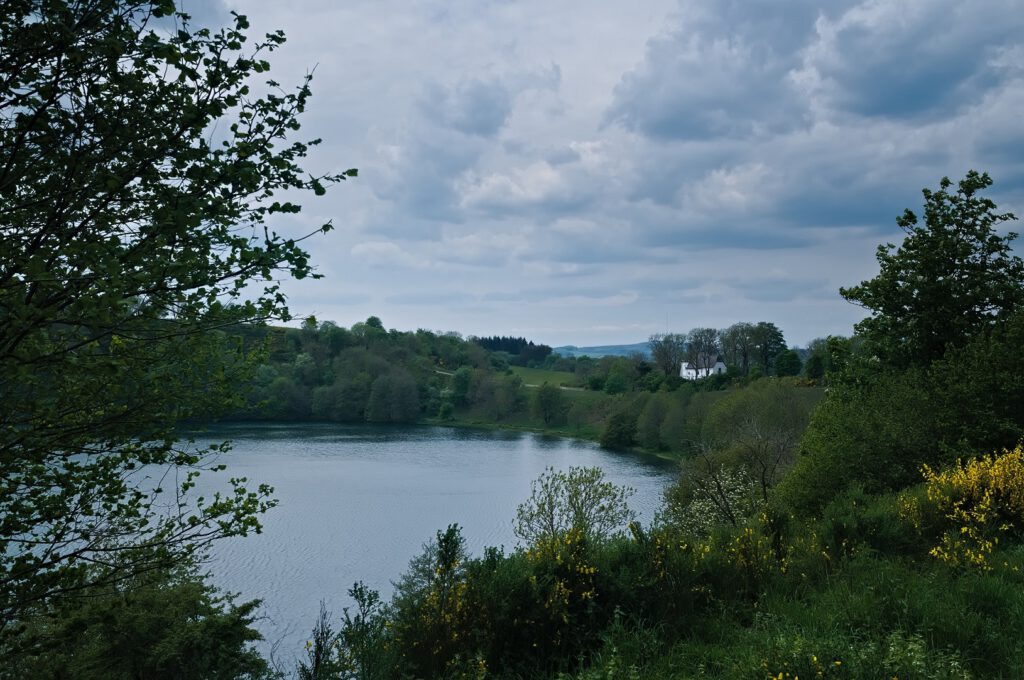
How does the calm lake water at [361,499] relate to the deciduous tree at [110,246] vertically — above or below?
below

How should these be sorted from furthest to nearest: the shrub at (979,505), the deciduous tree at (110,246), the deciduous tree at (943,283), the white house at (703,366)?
the white house at (703,366)
the deciduous tree at (943,283)
the shrub at (979,505)
the deciduous tree at (110,246)

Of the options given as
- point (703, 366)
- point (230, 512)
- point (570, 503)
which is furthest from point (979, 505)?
point (703, 366)

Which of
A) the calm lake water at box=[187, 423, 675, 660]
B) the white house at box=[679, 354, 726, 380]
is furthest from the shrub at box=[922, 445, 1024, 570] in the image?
the white house at box=[679, 354, 726, 380]

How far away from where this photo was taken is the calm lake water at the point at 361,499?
18844 millimetres

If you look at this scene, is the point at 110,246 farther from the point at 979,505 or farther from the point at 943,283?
the point at 943,283

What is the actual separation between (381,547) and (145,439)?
19727 millimetres

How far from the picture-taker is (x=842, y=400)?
579 inches

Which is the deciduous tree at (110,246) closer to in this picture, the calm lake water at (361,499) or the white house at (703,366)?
the calm lake water at (361,499)

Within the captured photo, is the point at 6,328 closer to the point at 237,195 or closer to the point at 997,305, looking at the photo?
the point at 237,195

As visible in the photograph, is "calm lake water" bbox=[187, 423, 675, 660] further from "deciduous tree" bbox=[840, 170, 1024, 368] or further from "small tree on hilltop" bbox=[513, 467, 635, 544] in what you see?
"deciduous tree" bbox=[840, 170, 1024, 368]

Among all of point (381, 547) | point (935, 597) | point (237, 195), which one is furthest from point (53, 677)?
point (381, 547)

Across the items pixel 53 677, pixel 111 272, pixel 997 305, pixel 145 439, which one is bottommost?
pixel 53 677

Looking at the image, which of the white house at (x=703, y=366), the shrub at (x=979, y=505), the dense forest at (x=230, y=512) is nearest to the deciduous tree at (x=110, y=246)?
the dense forest at (x=230, y=512)

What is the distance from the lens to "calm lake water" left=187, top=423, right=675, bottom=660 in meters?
18.8
